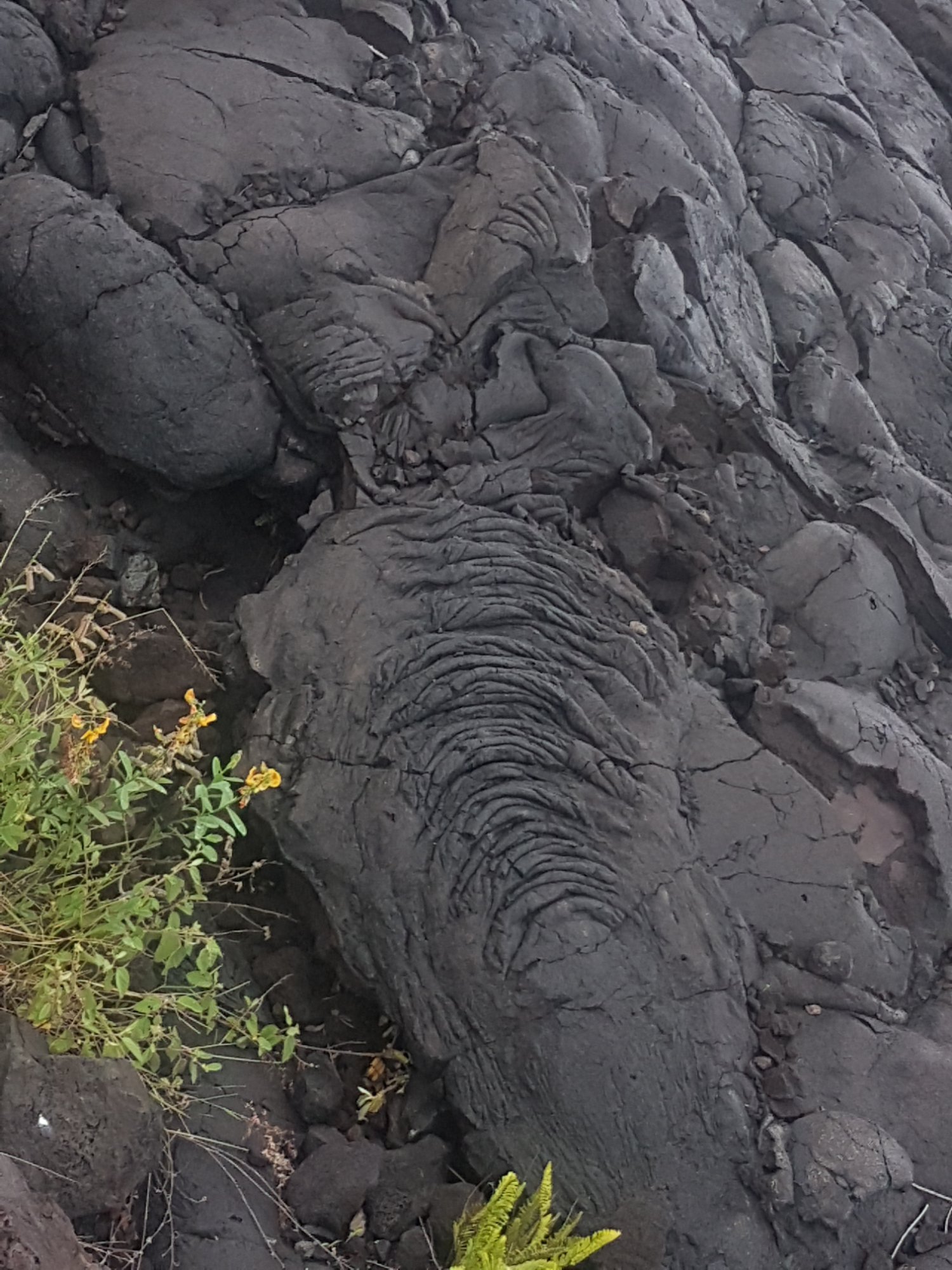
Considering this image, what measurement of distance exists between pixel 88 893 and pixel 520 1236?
143 cm

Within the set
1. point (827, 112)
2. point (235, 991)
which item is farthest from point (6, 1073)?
point (827, 112)

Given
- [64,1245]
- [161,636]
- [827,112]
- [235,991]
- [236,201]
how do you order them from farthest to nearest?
1. [827,112]
2. [236,201]
3. [161,636]
4. [235,991]
5. [64,1245]

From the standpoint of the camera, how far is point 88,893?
2.63 metres

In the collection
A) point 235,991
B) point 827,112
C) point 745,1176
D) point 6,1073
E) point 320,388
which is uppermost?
point 827,112

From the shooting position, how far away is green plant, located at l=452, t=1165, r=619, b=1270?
2486 millimetres

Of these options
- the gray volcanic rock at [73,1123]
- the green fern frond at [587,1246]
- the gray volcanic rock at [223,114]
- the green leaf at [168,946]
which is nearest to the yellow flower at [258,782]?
the green leaf at [168,946]

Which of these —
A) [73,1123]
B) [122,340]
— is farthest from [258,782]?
[122,340]

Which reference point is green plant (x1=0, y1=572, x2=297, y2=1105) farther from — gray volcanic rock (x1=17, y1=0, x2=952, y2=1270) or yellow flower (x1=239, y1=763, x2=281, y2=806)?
→ gray volcanic rock (x1=17, y1=0, x2=952, y2=1270)

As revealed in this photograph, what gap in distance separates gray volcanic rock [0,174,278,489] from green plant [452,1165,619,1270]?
2.52 meters

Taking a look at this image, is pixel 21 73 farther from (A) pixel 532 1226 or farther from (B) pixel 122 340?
(A) pixel 532 1226

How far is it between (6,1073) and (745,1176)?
2.01 meters

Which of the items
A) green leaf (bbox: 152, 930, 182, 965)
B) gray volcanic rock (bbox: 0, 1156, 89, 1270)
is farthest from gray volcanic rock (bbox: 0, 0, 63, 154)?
gray volcanic rock (bbox: 0, 1156, 89, 1270)

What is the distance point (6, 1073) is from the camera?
230 centimetres

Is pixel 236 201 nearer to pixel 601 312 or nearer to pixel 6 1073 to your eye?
pixel 601 312
